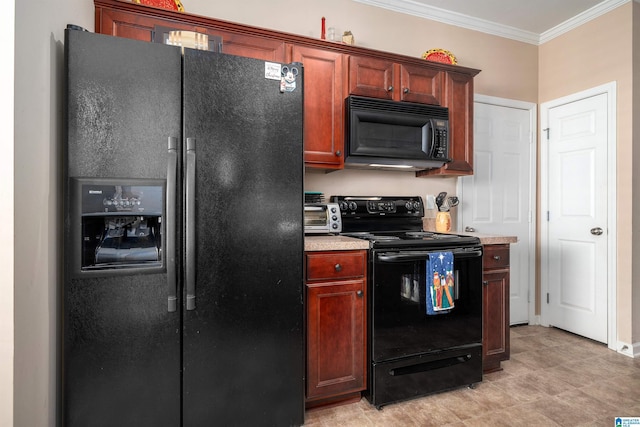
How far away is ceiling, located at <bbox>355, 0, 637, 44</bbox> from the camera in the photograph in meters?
3.00

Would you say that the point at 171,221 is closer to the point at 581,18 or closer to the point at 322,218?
the point at 322,218

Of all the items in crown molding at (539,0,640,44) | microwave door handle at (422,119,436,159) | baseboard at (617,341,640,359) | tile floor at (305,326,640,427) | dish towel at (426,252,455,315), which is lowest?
tile floor at (305,326,640,427)

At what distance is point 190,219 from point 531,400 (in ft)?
7.32

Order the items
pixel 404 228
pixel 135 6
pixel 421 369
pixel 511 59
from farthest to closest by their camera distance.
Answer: pixel 511 59 → pixel 404 228 → pixel 421 369 → pixel 135 6

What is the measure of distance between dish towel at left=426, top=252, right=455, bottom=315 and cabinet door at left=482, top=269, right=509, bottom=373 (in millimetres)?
394

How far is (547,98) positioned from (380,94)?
2.14m

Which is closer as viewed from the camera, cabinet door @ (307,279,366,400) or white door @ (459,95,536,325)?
cabinet door @ (307,279,366,400)

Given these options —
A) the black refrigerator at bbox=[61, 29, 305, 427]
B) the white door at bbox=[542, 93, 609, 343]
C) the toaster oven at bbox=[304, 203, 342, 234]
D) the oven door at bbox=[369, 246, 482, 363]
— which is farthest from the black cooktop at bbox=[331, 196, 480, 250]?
the white door at bbox=[542, 93, 609, 343]

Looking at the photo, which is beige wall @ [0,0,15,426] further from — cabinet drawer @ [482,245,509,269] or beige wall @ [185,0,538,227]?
cabinet drawer @ [482,245,509,269]

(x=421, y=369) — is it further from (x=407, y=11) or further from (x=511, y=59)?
(x=511, y=59)

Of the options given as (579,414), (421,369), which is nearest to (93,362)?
(421,369)

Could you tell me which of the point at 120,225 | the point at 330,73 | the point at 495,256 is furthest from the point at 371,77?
the point at 120,225

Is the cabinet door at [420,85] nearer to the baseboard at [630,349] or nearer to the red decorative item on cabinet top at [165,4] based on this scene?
the red decorative item on cabinet top at [165,4]

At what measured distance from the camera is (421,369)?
7.02 ft
